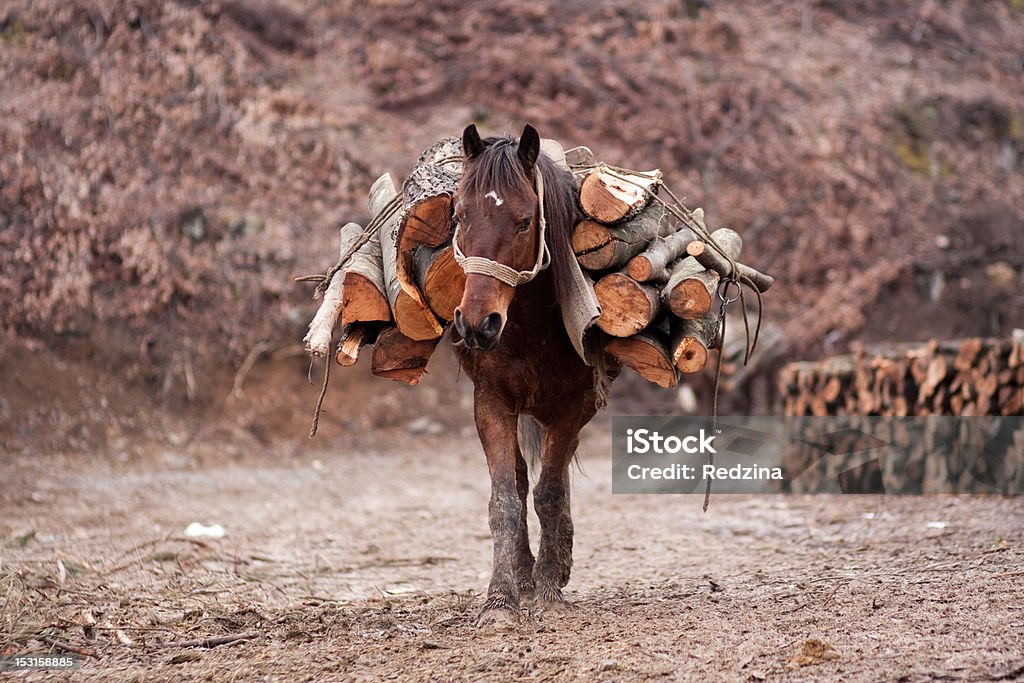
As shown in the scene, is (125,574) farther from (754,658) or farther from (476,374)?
(754,658)

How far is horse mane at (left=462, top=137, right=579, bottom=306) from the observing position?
160 inches

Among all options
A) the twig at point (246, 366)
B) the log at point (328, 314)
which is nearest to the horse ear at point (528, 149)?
the log at point (328, 314)

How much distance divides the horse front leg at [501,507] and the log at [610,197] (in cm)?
109

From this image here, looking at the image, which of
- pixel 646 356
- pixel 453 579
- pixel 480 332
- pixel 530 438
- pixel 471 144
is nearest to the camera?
pixel 480 332

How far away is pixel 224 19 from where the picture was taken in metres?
16.9

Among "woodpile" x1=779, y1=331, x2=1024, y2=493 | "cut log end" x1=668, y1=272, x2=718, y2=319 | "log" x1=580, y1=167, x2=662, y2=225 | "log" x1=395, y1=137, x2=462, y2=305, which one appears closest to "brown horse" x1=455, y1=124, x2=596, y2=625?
"log" x1=580, y1=167, x2=662, y2=225

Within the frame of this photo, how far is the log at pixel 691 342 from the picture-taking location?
177 inches

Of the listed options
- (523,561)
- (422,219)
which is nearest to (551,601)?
(523,561)

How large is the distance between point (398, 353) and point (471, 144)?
1.24 metres

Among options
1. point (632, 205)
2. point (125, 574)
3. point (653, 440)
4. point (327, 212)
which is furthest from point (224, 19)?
point (632, 205)

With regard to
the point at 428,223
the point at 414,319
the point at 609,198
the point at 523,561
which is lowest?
the point at 523,561

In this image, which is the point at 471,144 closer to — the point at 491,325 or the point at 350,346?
the point at 491,325

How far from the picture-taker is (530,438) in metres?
5.72

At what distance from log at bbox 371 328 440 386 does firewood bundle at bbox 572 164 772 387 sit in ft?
3.18
